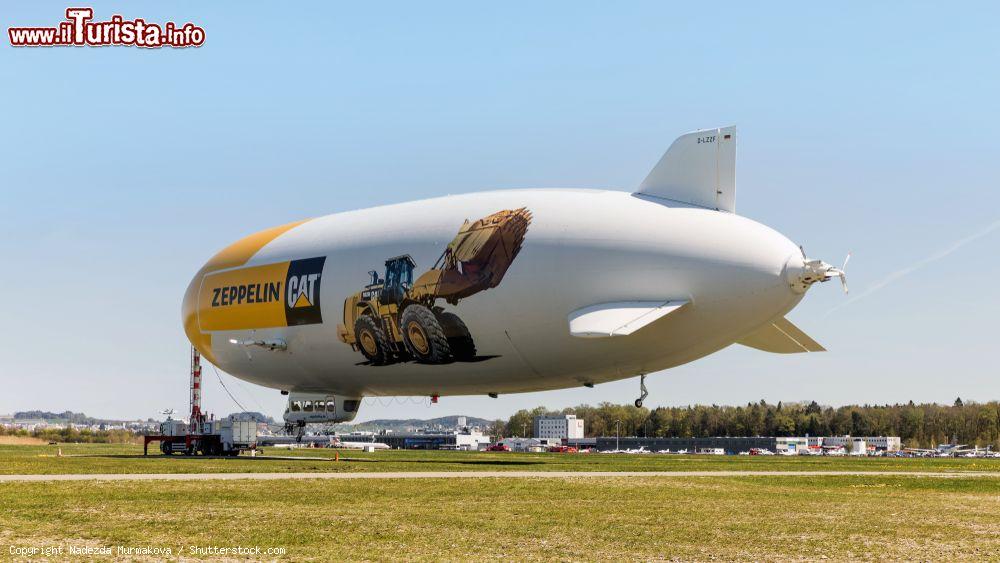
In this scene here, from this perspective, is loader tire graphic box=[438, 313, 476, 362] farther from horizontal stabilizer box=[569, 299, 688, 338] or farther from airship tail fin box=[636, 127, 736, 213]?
airship tail fin box=[636, 127, 736, 213]

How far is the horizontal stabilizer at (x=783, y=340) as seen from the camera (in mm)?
52062

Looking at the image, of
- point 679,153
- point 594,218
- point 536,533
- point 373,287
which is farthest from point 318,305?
point 536,533

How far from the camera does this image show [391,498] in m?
33.2

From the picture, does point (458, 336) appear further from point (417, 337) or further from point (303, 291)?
point (303, 291)

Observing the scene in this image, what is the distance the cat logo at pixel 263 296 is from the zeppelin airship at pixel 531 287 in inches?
4.2

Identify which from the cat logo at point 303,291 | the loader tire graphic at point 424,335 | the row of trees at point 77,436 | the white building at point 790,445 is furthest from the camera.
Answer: the white building at point 790,445

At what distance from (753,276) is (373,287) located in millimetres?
18432

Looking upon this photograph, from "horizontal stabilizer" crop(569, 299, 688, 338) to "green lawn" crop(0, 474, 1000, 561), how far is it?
6071mm

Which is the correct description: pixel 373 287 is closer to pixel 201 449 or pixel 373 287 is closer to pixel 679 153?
pixel 679 153

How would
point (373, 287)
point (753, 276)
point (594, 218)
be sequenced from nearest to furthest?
point (753, 276)
point (594, 218)
point (373, 287)

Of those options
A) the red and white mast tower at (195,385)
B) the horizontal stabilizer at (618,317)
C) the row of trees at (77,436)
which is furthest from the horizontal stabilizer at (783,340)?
the row of trees at (77,436)

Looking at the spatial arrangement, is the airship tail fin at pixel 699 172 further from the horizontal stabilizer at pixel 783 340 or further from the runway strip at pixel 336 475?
the runway strip at pixel 336 475

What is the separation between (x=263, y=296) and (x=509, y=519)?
3337 centimetres

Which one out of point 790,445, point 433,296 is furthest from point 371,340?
point 790,445
